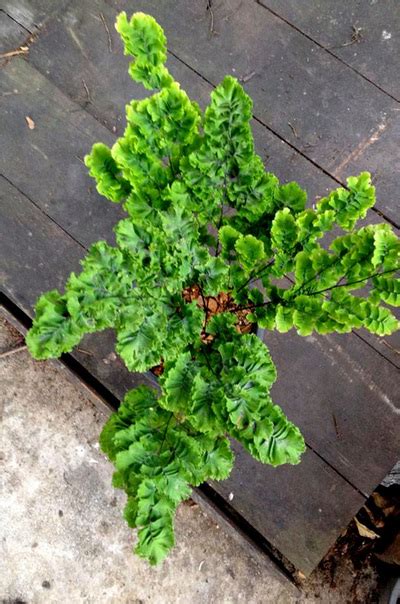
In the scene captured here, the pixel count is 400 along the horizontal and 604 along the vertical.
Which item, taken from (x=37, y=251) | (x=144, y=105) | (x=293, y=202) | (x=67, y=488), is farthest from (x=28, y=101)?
(x=67, y=488)

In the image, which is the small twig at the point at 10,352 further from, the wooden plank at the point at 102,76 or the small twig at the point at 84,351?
the wooden plank at the point at 102,76

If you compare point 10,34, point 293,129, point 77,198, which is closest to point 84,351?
point 77,198

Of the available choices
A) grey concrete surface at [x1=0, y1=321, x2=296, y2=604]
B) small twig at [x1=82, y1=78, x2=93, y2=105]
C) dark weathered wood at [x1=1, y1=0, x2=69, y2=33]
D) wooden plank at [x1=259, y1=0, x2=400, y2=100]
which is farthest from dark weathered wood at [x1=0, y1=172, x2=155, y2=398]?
wooden plank at [x1=259, y1=0, x2=400, y2=100]

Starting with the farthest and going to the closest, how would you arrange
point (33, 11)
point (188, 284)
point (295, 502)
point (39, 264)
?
point (33, 11) → point (39, 264) → point (295, 502) → point (188, 284)

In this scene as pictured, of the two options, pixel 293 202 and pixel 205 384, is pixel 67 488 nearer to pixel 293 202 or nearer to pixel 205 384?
pixel 205 384

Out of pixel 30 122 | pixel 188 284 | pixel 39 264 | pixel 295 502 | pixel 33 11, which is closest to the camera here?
pixel 188 284

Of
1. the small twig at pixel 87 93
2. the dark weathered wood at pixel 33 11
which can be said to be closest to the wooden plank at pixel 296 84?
the dark weathered wood at pixel 33 11

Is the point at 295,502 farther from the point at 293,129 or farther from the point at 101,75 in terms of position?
the point at 101,75

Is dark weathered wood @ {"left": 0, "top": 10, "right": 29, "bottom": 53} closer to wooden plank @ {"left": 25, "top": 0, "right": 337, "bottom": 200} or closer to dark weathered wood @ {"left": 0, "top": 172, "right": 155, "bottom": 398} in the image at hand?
wooden plank @ {"left": 25, "top": 0, "right": 337, "bottom": 200}

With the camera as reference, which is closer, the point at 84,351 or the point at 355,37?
the point at 84,351
